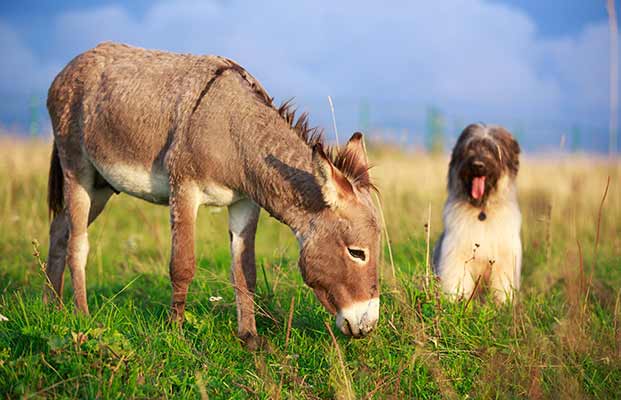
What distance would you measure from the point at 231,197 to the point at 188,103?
0.80 m

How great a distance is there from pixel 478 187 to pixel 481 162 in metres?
0.28

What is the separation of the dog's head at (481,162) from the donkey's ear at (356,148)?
2181 millimetres

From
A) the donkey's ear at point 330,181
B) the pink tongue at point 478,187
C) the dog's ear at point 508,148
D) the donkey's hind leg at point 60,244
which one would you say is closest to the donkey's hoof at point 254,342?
the donkey's ear at point 330,181

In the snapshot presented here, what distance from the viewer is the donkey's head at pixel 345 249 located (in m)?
4.56

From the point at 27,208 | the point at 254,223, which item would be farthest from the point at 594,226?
the point at 27,208

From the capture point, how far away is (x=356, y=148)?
4852 mm

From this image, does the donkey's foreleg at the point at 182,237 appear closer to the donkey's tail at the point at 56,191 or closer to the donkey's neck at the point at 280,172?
the donkey's neck at the point at 280,172

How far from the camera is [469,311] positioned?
5.55 m

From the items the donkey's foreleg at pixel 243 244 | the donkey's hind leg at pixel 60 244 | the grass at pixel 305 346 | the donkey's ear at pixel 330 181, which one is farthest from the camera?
the donkey's hind leg at pixel 60 244

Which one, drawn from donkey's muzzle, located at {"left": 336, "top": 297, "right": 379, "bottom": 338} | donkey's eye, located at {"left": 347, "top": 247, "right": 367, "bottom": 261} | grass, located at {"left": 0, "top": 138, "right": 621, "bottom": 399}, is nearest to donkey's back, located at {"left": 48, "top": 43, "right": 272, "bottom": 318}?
grass, located at {"left": 0, "top": 138, "right": 621, "bottom": 399}

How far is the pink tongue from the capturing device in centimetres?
682

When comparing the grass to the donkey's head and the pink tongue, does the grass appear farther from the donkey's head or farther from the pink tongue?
the pink tongue

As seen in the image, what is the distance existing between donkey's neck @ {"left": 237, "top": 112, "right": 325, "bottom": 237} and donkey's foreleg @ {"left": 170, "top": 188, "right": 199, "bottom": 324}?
0.44 meters

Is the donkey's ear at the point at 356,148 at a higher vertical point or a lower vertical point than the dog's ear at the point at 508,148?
higher
